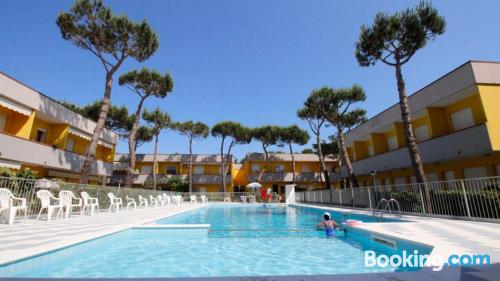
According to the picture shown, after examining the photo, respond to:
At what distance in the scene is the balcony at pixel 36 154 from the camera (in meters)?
13.1

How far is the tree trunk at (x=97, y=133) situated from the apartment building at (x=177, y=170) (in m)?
19.9

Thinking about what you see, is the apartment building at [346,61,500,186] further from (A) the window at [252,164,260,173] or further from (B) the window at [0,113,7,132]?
(B) the window at [0,113,7,132]

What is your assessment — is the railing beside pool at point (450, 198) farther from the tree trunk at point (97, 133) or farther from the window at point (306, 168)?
the window at point (306, 168)

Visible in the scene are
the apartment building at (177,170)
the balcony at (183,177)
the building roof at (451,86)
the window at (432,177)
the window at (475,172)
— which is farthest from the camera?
the apartment building at (177,170)

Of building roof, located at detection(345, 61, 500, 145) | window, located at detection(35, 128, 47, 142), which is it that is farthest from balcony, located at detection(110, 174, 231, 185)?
building roof, located at detection(345, 61, 500, 145)

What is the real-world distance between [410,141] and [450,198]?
124 inches

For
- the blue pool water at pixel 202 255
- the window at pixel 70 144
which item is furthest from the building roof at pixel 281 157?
the blue pool water at pixel 202 255

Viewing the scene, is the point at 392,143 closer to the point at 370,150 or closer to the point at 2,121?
the point at 370,150

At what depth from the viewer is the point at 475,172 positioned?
13.4 meters

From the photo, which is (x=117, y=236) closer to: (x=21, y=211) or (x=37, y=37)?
(x=21, y=211)

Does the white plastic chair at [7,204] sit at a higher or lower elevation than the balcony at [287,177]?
lower

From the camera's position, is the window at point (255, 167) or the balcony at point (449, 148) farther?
the window at point (255, 167)

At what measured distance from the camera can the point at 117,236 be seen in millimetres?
6707

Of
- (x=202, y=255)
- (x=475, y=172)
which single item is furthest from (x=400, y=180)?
(x=202, y=255)
